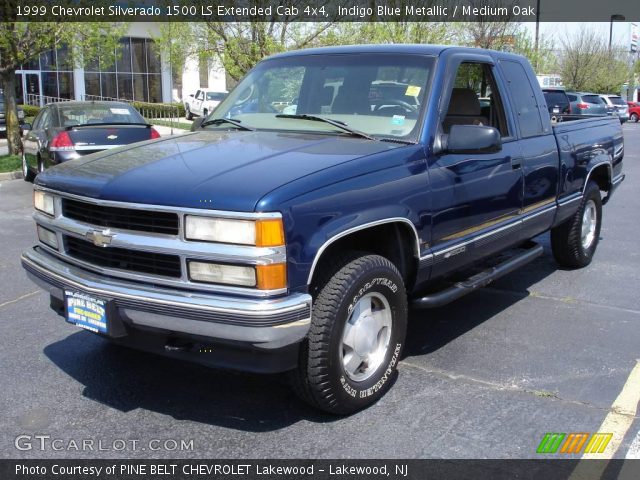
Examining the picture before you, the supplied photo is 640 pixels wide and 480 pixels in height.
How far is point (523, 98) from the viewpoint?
545cm

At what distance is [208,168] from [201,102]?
101 ft

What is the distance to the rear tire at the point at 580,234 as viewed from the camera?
6547 millimetres

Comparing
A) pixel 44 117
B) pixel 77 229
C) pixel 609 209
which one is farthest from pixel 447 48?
pixel 44 117

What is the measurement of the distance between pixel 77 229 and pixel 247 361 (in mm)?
1219

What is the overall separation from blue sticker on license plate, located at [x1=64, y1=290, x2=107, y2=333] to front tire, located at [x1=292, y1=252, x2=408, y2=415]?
3.32 feet

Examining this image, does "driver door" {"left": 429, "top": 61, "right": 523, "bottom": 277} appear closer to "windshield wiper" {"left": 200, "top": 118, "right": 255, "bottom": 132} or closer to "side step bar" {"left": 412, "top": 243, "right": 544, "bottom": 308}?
"side step bar" {"left": 412, "top": 243, "right": 544, "bottom": 308}

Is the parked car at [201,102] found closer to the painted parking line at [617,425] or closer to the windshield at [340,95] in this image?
the windshield at [340,95]

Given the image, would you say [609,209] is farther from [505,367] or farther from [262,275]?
[262,275]

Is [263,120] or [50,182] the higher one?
[263,120]

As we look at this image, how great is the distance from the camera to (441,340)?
4.87 meters

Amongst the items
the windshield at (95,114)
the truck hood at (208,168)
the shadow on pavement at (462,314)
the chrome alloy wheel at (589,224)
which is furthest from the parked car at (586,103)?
the truck hood at (208,168)

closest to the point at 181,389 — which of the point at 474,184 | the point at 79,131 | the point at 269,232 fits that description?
the point at 269,232

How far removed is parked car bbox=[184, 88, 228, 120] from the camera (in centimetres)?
3244

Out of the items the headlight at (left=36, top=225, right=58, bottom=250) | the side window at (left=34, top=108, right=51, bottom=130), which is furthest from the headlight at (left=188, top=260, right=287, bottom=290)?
the side window at (left=34, top=108, right=51, bottom=130)
